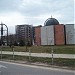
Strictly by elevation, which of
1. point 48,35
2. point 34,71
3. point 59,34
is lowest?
point 34,71

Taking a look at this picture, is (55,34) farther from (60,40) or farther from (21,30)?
(21,30)

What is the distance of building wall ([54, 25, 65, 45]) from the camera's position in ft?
343

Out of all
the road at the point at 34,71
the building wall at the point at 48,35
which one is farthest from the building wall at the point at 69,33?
the road at the point at 34,71

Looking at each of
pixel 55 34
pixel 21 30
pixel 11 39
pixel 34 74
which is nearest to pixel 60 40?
pixel 55 34

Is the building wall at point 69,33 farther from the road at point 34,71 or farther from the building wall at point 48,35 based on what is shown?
the road at point 34,71

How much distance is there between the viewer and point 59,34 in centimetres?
10612

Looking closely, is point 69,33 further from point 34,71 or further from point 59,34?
point 34,71

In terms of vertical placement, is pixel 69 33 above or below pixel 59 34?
above

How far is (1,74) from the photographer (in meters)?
14.9

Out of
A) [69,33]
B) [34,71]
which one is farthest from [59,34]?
[34,71]

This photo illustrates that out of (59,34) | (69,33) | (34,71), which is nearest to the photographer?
(34,71)

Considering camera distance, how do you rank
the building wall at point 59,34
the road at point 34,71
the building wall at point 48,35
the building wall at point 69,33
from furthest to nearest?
the building wall at point 48,35 → the building wall at point 59,34 → the building wall at point 69,33 → the road at point 34,71

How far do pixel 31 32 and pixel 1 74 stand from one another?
474ft

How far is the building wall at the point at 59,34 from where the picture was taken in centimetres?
10466
